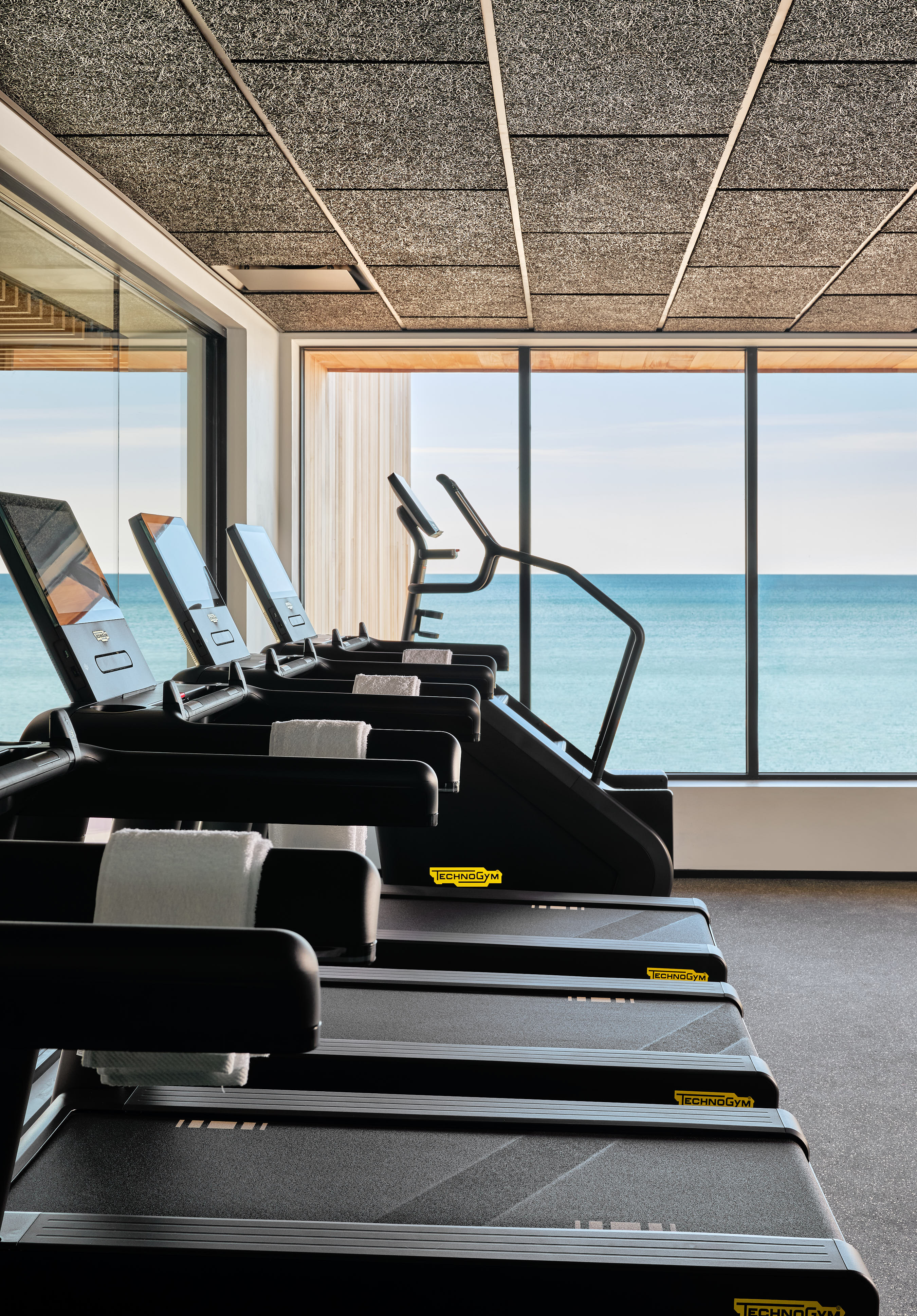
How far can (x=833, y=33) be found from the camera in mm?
1989

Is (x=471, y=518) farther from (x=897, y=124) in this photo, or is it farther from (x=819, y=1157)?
(x=819, y=1157)

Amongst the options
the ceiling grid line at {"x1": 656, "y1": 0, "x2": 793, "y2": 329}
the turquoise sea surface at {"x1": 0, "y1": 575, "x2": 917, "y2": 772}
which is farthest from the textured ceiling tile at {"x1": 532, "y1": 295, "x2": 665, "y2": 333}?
the turquoise sea surface at {"x1": 0, "y1": 575, "x2": 917, "y2": 772}

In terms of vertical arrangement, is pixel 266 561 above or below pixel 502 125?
below

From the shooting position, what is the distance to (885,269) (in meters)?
3.57

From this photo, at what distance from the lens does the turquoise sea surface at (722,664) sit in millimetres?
23250

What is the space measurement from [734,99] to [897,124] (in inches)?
16.9

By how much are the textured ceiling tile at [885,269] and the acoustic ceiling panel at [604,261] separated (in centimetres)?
60

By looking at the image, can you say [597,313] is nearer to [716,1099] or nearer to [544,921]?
[544,921]

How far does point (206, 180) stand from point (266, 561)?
3.31 feet

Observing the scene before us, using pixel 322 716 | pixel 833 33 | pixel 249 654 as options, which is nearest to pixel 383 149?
pixel 833 33

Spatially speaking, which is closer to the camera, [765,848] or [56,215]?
[56,215]

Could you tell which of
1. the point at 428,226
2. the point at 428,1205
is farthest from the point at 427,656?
the point at 428,1205

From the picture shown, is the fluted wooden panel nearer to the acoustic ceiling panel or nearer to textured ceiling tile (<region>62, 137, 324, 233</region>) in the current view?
the acoustic ceiling panel

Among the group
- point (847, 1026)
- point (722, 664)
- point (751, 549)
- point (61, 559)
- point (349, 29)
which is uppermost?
point (349, 29)
